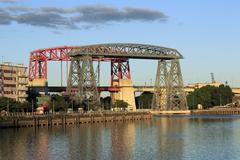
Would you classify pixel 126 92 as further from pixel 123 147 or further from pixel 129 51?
pixel 123 147

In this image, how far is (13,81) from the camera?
444 ft

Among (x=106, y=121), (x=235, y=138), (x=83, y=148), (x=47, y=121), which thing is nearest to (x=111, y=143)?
(x=83, y=148)

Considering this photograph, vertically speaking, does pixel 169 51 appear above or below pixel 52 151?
above

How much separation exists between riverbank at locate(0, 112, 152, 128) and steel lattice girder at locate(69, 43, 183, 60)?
64.4ft

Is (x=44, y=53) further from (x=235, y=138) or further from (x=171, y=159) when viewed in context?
(x=171, y=159)

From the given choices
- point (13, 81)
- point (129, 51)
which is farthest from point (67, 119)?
point (129, 51)

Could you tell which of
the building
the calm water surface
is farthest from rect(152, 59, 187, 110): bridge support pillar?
the calm water surface

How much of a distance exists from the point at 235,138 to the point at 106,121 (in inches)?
2506

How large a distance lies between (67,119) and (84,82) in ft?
99.6

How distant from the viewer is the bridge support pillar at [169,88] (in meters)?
172

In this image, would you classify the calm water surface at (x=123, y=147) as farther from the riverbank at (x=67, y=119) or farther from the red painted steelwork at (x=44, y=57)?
the red painted steelwork at (x=44, y=57)

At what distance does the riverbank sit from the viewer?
4176 inches

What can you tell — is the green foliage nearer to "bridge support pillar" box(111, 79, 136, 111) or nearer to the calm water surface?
"bridge support pillar" box(111, 79, 136, 111)

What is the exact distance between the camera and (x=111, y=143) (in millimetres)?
73750
